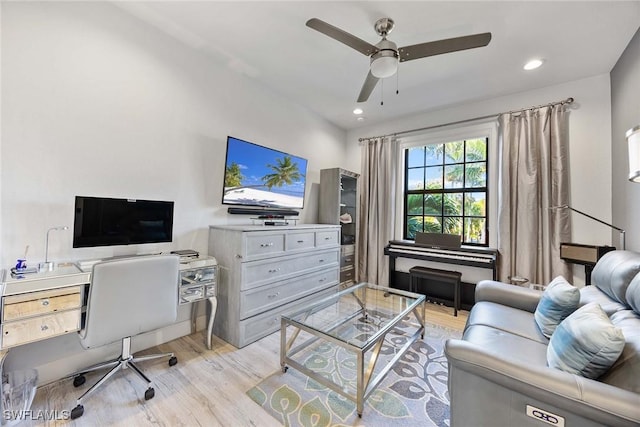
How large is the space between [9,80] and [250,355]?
253 centimetres

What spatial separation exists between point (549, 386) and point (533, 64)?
297cm

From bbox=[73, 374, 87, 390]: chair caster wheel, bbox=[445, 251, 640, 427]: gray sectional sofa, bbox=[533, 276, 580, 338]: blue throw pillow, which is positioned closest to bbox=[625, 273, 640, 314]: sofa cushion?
bbox=[445, 251, 640, 427]: gray sectional sofa

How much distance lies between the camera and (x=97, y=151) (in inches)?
75.3

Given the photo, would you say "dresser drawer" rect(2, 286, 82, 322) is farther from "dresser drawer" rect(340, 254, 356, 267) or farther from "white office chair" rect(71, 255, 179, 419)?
"dresser drawer" rect(340, 254, 356, 267)

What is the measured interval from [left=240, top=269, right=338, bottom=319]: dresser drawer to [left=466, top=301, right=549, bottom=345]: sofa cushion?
1651mm

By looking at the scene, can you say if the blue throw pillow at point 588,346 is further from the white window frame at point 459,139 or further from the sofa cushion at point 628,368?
the white window frame at point 459,139

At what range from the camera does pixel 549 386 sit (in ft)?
3.08

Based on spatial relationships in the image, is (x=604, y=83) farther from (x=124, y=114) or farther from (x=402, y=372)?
(x=124, y=114)

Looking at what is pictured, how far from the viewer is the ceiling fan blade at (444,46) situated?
5.45ft

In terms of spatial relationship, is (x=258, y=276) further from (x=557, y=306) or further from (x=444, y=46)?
(x=444, y=46)

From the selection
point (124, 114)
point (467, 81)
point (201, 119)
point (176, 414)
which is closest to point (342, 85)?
point (467, 81)

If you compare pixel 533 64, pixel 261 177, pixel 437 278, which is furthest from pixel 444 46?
pixel 437 278

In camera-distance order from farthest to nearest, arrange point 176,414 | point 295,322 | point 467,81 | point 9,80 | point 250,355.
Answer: point 467,81, point 250,355, point 295,322, point 9,80, point 176,414

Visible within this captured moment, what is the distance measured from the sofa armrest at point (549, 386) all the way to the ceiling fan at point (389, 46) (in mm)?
1842
